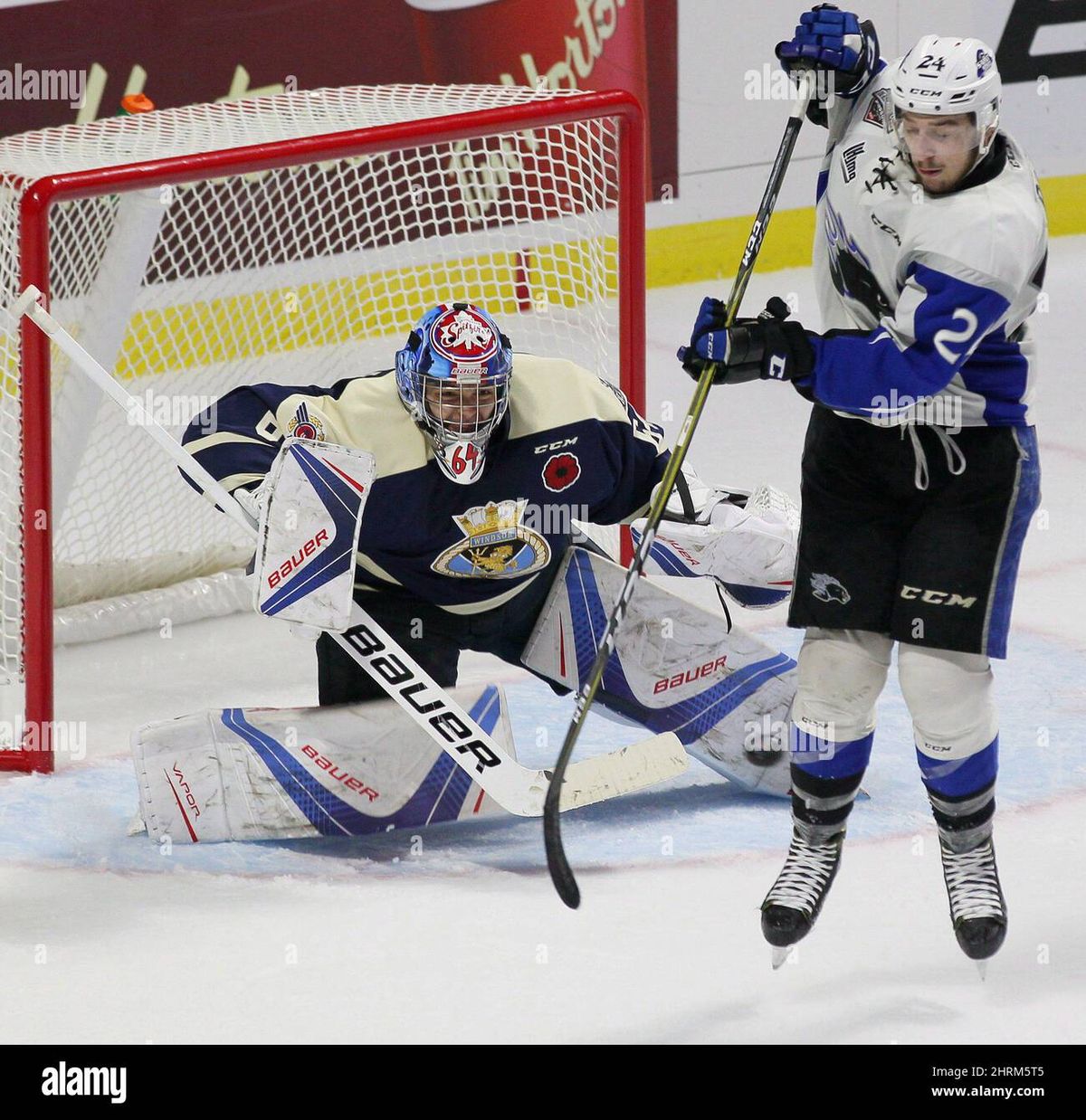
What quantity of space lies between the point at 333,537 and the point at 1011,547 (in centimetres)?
93

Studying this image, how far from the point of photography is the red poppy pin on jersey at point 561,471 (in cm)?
329

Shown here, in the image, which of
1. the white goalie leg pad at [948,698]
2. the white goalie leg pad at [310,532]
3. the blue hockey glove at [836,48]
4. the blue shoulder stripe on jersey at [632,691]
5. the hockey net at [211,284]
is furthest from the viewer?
the hockey net at [211,284]

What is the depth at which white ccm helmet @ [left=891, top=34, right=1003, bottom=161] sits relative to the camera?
252 centimetres

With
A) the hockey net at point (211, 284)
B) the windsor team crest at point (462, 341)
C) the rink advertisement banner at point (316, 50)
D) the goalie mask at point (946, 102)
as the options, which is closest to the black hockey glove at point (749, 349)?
the goalie mask at point (946, 102)

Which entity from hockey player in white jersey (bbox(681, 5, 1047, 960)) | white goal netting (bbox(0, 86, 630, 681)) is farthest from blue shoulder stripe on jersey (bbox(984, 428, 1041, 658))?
white goal netting (bbox(0, 86, 630, 681))

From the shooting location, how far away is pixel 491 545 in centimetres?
330

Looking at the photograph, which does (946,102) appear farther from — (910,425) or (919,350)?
(910,425)

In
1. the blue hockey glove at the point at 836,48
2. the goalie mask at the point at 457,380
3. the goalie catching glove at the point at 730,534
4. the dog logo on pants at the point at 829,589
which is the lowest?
the goalie catching glove at the point at 730,534

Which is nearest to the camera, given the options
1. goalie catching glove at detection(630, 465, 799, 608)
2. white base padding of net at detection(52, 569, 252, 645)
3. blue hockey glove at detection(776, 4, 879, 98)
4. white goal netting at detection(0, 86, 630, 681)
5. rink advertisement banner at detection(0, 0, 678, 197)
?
blue hockey glove at detection(776, 4, 879, 98)

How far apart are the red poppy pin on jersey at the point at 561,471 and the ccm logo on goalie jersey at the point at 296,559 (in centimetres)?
42

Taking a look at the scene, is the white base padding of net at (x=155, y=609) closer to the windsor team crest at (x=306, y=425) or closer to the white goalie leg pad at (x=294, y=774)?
the white goalie leg pad at (x=294, y=774)

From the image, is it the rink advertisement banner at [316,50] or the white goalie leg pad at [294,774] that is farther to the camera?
the rink advertisement banner at [316,50]

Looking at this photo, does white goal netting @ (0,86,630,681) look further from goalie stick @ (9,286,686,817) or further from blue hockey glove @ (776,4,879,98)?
blue hockey glove @ (776,4,879,98)

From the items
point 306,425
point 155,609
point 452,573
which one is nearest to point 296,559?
point 306,425
